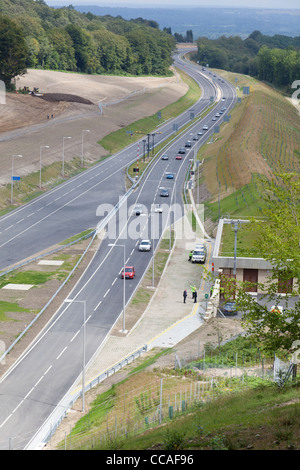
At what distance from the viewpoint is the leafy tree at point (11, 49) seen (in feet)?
583

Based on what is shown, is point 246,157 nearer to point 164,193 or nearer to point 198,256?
point 164,193

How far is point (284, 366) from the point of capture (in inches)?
1826

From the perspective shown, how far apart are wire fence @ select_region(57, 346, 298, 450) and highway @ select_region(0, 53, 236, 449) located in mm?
4645

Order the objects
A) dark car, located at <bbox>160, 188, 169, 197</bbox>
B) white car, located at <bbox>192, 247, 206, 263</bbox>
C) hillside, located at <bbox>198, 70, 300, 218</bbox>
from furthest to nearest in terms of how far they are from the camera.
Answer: dark car, located at <bbox>160, 188, 169, 197</bbox>
hillside, located at <bbox>198, 70, 300, 218</bbox>
white car, located at <bbox>192, 247, 206, 263</bbox>

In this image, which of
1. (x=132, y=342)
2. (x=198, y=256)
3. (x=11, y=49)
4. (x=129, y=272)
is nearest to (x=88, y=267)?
(x=129, y=272)

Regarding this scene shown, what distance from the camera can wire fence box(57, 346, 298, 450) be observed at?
4047 centimetres

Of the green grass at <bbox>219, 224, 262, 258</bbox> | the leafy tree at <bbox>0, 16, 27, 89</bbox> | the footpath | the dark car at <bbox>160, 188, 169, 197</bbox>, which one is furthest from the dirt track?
the footpath

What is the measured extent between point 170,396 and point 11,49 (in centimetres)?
14767

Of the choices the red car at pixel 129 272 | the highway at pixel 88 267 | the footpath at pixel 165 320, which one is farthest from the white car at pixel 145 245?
the red car at pixel 129 272

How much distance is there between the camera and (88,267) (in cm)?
8694

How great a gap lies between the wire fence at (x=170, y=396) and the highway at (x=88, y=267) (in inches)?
183

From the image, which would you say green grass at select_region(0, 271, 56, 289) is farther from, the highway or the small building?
the small building

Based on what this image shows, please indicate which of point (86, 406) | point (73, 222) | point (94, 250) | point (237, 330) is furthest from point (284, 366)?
point (73, 222)

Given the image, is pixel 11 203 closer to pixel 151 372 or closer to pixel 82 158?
pixel 82 158
